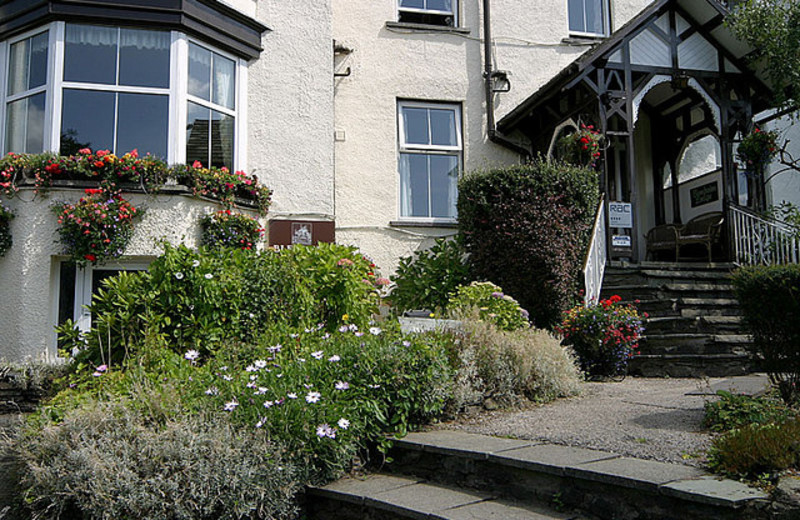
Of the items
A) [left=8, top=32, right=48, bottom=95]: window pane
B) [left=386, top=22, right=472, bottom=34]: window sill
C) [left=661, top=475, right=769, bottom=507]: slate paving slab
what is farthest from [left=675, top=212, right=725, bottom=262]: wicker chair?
[left=8, top=32, right=48, bottom=95]: window pane

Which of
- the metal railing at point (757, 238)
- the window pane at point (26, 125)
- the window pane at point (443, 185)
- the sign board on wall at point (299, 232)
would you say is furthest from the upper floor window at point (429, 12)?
the window pane at point (26, 125)

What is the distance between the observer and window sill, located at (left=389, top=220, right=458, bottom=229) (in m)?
10.9

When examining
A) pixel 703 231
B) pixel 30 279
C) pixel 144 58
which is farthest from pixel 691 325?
pixel 30 279

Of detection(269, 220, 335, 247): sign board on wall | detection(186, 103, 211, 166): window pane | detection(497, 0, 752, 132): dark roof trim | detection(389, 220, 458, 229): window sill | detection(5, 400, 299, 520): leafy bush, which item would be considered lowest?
detection(5, 400, 299, 520): leafy bush

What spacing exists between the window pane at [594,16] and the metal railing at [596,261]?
4.46m

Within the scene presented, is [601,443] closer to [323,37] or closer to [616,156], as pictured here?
[323,37]

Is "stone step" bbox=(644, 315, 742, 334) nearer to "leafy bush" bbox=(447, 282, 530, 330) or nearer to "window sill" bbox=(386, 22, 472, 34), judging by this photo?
"leafy bush" bbox=(447, 282, 530, 330)

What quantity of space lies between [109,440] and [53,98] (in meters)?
5.97

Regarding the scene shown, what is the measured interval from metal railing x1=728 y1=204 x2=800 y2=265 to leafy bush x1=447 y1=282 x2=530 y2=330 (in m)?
4.64

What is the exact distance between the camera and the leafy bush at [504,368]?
5.56 meters

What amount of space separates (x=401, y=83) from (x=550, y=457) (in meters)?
8.39

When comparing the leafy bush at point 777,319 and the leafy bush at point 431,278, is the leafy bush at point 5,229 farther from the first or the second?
the leafy bush at point 777,319

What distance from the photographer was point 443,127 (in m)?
11.6

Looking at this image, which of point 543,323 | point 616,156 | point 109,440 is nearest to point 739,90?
point 616,156
